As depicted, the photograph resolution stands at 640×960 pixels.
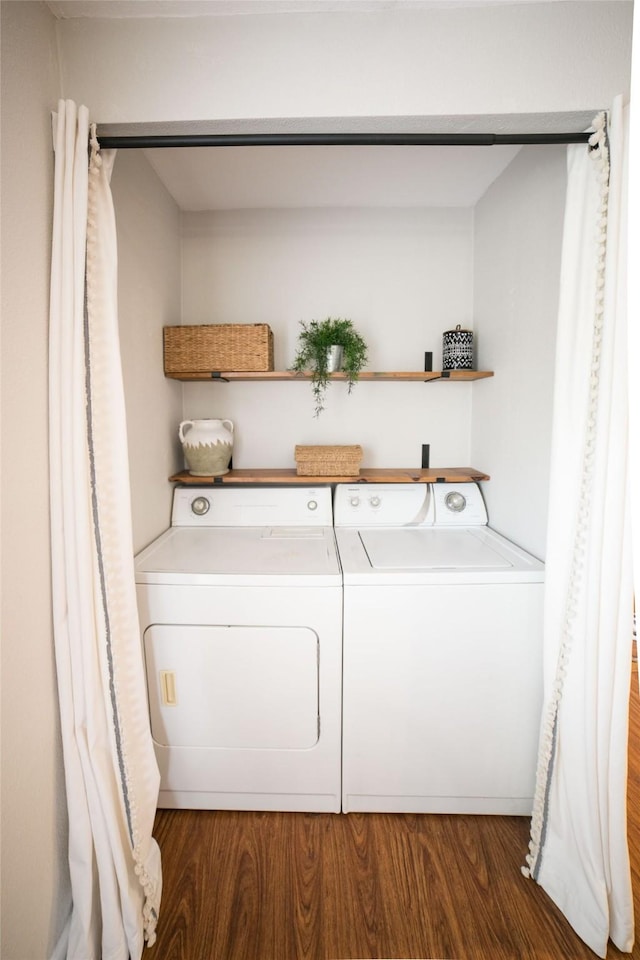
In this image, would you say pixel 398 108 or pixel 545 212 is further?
pixel 545 212

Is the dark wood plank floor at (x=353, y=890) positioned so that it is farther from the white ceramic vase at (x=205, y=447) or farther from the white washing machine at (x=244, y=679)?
the white ceramic vase at (x=205, y=447)

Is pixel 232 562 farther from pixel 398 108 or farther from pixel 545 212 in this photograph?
pixel 545 212

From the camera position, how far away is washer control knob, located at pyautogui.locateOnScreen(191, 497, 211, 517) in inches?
88.3

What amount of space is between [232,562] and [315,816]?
94 centimetres

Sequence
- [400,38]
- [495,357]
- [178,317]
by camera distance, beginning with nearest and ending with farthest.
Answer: [400,38], [495,357], [178,317]

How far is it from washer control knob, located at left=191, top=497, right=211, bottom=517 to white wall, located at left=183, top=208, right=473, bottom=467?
0.32 m

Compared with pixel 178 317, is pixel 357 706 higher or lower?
lower

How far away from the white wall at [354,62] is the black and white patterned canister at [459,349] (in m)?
1.02

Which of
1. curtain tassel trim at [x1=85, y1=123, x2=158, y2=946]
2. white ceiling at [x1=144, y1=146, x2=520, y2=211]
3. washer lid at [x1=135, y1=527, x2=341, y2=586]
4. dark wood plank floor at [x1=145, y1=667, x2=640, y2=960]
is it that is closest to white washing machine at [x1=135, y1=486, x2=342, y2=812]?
washer lid at [x1=135, y1=527, x2=341, y2=586]

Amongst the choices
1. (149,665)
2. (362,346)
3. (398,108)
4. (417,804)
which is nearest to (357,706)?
(417,804)

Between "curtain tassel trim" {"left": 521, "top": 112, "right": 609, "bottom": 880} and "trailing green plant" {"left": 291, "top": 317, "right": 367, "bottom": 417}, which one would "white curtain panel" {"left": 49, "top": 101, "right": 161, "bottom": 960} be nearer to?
"trailing green plant" {"left": 291, "top": 317, "right": 367, "bottom": 417}

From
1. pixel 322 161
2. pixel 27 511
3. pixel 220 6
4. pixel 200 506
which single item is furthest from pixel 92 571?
pixel 322 161

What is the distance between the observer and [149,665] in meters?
1.67

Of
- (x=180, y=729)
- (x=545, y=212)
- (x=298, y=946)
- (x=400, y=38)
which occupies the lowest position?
(x=298, y=946)
